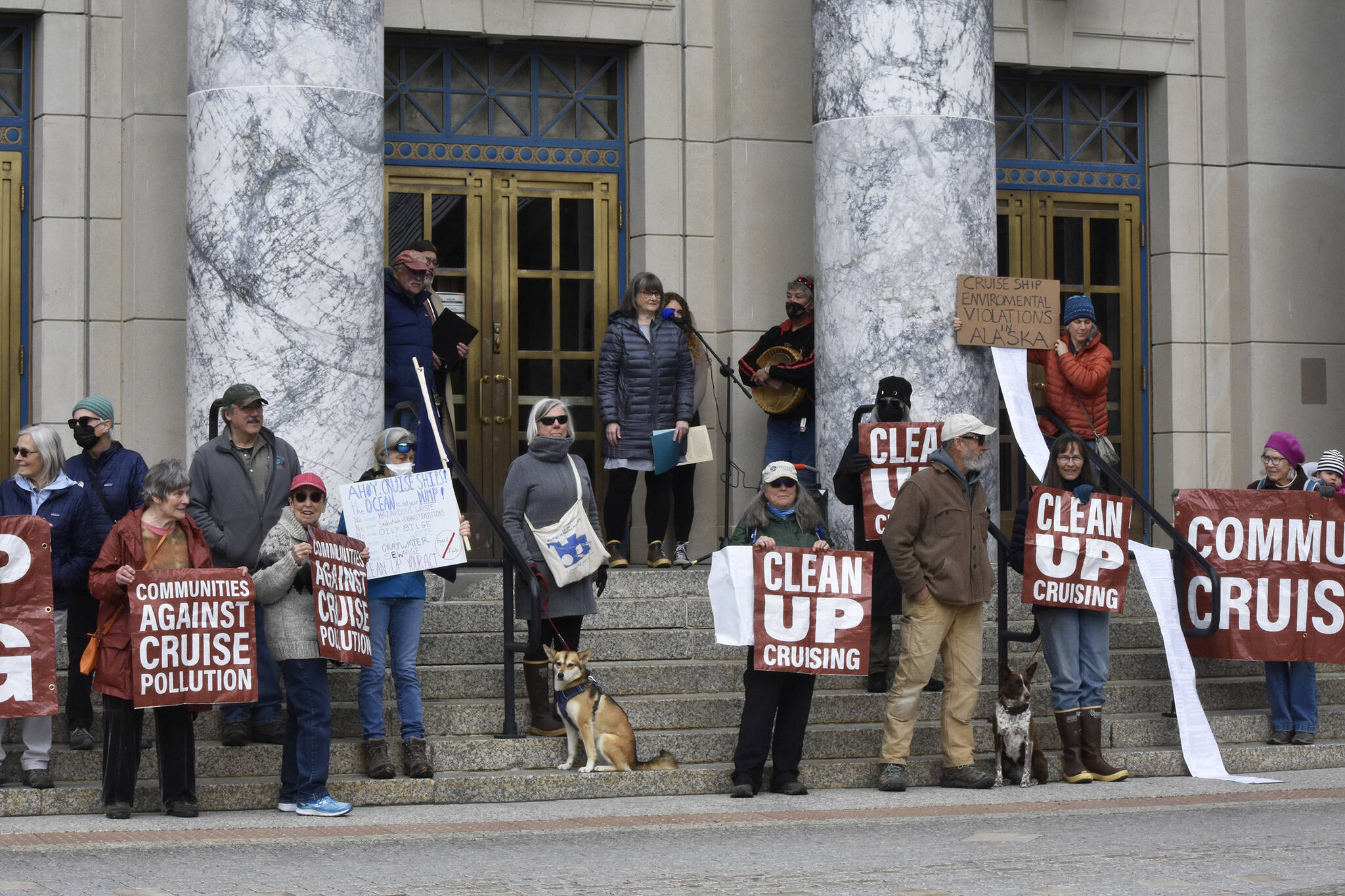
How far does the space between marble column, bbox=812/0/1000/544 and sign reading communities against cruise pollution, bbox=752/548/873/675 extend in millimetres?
2616

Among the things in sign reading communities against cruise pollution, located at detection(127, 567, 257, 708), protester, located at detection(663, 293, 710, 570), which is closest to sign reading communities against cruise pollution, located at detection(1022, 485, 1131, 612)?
protester, located at detection(663, 293, 710, 570)

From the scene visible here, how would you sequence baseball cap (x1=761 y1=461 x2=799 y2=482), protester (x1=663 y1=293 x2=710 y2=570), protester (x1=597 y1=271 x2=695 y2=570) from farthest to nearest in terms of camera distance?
protester (x1=663 y1=293 x2=710 y2=570) → protester (x1=597 y1=271 x2=695 y2=570) → baseball cap (x1=761 y1=461 x2=799 y2=482)

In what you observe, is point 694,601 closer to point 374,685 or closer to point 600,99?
point 374,685

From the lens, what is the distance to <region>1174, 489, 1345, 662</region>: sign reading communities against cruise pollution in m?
11.5

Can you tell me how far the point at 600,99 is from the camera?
14.7 m

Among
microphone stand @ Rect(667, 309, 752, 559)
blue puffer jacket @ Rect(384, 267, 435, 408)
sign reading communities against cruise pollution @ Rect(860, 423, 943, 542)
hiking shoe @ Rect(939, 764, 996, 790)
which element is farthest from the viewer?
microphone stand @ Rect(667, 309, 752, 559)

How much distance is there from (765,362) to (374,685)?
4.83 metres

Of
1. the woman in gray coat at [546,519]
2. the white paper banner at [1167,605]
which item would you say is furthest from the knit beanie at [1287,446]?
the woman in gray coat at [546,519]

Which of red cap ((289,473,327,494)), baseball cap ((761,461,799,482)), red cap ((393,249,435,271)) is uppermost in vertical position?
red cap ((393,249,435,271))

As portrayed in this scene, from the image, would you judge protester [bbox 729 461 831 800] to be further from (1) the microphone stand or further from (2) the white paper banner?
(1) the microphone stand

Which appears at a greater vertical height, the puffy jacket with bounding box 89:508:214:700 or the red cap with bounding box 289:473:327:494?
the red cap with bounding box 289:473:327:494

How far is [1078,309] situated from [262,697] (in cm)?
600

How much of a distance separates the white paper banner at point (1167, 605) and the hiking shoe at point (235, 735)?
488 cm

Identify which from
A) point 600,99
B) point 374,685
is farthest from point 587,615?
point 600,99
